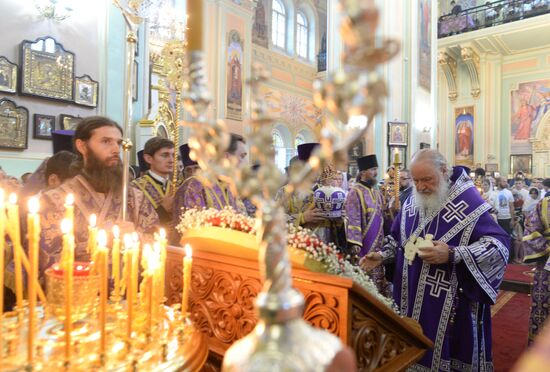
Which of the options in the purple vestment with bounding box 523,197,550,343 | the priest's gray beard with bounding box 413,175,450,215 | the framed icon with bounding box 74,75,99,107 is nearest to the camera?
the priest's gray beard with bounding box 413,175,450,215

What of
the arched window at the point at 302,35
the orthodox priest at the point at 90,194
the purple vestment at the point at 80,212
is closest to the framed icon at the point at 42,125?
the orthodox priest at the point at 90,194

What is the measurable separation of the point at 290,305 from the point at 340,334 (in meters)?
1.07

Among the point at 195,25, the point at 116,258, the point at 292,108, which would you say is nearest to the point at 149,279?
the point at 116,258

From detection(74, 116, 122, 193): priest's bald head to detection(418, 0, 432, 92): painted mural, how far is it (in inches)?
463

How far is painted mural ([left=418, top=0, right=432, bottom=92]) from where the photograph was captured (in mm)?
12681

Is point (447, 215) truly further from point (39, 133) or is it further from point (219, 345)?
point (39, 133)

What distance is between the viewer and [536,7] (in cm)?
1580

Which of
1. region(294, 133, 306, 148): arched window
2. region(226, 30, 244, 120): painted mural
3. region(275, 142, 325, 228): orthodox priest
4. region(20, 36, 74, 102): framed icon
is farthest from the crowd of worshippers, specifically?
region(294, 133, 306, 148): arched window

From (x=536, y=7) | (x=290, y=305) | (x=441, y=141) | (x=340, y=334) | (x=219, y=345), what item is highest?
(x=536, y=7)

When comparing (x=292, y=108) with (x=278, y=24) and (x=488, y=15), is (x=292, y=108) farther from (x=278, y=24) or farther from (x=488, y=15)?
(x=488, y=15)

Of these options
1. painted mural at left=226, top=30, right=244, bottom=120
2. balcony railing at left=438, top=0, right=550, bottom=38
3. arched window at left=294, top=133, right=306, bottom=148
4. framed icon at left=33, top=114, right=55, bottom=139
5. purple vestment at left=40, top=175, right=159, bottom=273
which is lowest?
purple vestment at left=40, top=175, right=159, bottom=273

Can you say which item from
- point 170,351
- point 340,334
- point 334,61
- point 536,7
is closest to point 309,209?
point 340,334

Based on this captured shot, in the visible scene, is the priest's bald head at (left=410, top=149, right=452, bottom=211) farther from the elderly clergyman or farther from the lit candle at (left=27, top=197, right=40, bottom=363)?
the lit candle at (left=27, top=197, right=40, bottom=363)

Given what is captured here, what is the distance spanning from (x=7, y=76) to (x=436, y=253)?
576cm
